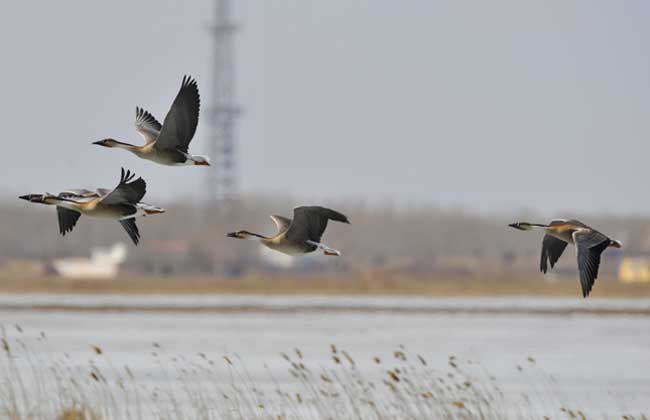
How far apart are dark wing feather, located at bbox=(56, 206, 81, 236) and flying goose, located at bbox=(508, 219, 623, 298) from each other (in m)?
3.24

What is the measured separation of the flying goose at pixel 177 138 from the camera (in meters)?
10.4

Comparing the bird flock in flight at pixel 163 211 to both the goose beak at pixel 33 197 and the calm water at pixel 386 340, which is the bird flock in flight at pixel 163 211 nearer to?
the goose beak at pixel 33 197

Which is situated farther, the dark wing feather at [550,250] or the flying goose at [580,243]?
the dark wing feather at [550,250]

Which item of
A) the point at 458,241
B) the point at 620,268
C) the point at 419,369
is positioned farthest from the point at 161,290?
the point at 458,241

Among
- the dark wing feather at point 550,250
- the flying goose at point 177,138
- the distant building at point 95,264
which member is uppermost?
the flying goose at point 177,138

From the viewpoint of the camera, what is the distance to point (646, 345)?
30547 mm

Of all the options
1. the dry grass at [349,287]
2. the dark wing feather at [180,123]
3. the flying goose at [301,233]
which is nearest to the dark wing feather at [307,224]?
the flying goose at [301,233]

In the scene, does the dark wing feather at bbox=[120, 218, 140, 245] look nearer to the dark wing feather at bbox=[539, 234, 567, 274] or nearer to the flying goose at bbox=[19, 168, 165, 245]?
the flying goose at bbox=[19, 168, 165, 245]

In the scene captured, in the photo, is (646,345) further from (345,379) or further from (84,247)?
(84,247)

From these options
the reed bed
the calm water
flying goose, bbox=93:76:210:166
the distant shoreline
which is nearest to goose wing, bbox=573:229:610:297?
flying goose, bbox=93:76:210:166

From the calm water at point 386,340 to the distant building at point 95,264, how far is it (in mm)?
61647

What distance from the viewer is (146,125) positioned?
1202 cm

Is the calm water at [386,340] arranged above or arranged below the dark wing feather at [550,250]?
below

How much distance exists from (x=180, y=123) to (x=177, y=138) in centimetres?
13
